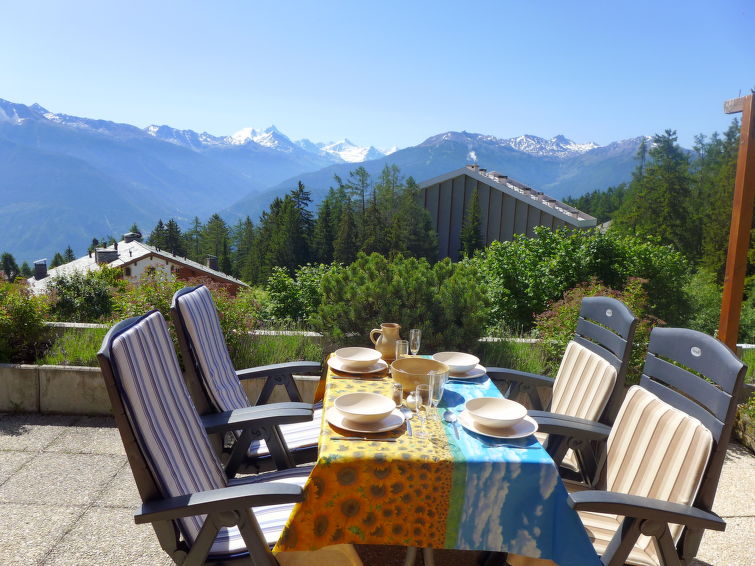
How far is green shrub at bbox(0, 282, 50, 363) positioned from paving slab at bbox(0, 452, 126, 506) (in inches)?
50.7

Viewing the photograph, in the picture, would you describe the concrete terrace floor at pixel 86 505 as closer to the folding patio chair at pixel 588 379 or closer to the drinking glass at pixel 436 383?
the folding patio chair at pixel 588 379

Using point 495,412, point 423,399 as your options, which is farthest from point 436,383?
point 495,412

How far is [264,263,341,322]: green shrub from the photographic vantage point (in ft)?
25.9

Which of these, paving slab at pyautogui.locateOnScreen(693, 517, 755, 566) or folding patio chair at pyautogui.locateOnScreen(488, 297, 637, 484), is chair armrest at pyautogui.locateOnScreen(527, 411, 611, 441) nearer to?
folding patio chair at pyautogui.locateOnScreen(488, 297, 637, 484)

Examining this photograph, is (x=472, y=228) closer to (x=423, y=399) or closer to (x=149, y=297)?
(x=149, y=297)

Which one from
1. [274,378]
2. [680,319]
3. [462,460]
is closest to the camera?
[462,460]

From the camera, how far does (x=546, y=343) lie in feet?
14.3

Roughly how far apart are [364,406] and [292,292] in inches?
276

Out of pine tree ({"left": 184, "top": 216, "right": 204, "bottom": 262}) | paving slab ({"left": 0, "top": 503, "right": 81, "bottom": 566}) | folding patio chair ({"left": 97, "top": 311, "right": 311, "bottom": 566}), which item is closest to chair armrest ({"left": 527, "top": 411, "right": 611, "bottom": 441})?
folding patio chair ({"left": 97, "top": 311, "right": 311, "bottom": 566})

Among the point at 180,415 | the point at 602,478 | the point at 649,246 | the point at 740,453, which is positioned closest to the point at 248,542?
the point at 180,415

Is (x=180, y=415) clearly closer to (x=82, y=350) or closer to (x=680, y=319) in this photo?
(x=82, y=350)

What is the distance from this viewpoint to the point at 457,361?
2.65 meters

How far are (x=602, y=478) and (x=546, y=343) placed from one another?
2289mm

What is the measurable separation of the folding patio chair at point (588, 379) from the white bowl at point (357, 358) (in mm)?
637
